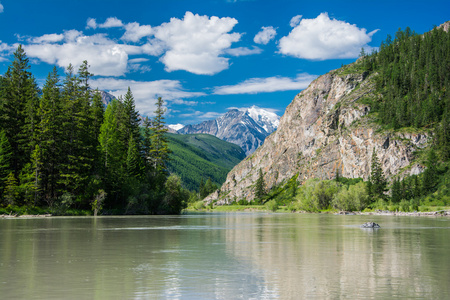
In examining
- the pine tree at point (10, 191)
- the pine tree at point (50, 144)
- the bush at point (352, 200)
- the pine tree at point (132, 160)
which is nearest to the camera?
the pine tree at point (10, 191)

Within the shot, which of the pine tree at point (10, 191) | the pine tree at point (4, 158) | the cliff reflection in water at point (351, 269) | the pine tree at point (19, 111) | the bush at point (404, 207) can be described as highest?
the pine tree at point (19, 111)

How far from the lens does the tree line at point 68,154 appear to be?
76.2 meters

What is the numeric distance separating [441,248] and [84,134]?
7552 cm

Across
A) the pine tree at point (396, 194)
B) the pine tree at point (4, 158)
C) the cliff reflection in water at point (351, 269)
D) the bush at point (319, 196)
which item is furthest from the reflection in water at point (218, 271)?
the pine tree at point (396, 194)

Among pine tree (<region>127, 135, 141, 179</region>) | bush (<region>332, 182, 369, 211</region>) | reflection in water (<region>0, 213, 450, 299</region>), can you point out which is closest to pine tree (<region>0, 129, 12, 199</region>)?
pine tree (<region>127, 135, 141, 179</region>)

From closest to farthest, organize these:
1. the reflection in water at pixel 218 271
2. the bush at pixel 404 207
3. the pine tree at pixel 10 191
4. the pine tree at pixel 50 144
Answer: the reflection in water at pixel 218 271 → the pine tree at pixel 10 191 → the pine tree at pixel 50 144 → the bush at pixel 404 207

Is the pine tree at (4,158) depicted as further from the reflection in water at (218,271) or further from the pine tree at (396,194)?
the pine tree at (396,194)

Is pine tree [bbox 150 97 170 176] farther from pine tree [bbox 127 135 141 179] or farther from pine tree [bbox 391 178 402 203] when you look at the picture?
pine tree [bbox 391 178 402 203]

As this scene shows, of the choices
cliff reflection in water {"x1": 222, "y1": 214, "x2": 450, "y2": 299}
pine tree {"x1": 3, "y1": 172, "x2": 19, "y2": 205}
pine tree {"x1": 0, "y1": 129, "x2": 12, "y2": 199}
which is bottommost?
cliff reflection in water {"x1": 222, "y1": 214, "x2": 450, "y2": 299}

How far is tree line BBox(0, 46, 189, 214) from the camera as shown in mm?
76188

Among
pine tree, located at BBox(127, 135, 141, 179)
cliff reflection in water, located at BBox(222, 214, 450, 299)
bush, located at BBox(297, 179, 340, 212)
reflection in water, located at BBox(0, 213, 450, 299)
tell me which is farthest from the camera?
bush, located at BBox(297, 179, 340, 212)

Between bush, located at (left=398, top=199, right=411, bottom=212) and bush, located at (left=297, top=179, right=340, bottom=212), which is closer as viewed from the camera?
bush, located at (left=398, top=199, right=411, bottom=212)

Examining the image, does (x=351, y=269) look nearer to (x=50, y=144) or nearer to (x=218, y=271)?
(x=218, y=271)

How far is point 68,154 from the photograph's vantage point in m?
83.1
